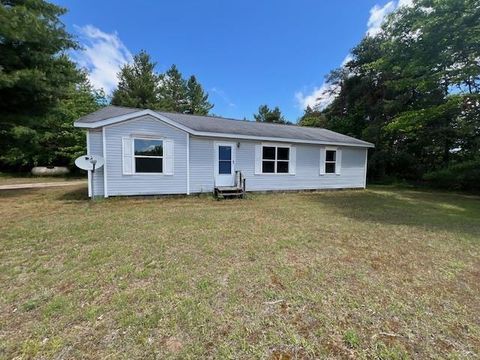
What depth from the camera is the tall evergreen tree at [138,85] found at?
24.2 metres

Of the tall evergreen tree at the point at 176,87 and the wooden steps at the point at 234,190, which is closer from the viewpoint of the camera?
the wooden steps at the point at 234,190

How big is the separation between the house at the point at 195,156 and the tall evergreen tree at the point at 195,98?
23451 mm

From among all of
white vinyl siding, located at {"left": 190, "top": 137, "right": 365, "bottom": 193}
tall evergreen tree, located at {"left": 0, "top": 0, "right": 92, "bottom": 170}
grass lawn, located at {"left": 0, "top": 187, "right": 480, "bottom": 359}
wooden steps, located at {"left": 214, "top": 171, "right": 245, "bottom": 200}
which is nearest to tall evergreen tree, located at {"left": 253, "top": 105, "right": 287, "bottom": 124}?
white vinyl siding, located at {"left": 190, "top": 137, "right": 365, "bottom": 193}

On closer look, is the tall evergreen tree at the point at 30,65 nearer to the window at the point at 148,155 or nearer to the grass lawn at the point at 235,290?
the window at the point at 148,155

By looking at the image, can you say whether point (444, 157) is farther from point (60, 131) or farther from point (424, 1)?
point (60, 131)

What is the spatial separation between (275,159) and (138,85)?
19653 mm

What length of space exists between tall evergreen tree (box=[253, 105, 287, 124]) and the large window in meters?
25.9

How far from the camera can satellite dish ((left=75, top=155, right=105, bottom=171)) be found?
7.35 meters

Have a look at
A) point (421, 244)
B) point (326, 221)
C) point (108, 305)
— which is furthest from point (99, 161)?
point (421, 244)

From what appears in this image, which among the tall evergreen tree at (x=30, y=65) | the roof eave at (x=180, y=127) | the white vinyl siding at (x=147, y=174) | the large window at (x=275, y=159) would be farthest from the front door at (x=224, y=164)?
the tall evergreen tree at (x=30, y=65)

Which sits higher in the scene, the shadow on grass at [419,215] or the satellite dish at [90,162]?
the satellite dish at [90,162]

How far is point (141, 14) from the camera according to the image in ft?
53.7

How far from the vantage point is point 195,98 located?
3266 cm

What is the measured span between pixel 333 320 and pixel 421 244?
330cm
